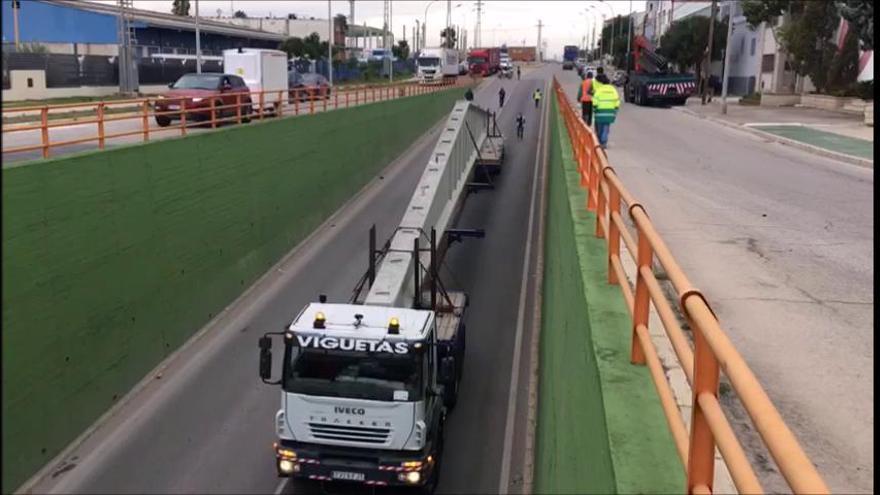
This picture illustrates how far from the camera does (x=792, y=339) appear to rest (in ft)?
26.0

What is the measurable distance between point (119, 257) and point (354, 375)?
24.4ft

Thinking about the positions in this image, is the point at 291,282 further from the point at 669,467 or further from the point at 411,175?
the point at 669,467

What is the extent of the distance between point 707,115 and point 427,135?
16.9m

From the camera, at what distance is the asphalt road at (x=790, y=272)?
583 centimetres

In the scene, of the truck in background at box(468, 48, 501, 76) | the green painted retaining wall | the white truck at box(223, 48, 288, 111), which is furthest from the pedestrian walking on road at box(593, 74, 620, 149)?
the truck in background at box(468, 48, 501, 76)

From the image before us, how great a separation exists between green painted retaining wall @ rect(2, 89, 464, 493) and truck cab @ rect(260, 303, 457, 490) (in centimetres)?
346

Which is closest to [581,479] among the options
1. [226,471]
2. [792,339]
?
[792,339]

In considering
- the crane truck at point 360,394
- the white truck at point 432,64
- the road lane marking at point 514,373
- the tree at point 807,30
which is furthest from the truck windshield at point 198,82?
the white truck at point 432,64

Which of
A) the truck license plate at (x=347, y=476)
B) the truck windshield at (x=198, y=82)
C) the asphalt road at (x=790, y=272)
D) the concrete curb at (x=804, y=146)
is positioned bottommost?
the truck license plate at (x=347, y=476)

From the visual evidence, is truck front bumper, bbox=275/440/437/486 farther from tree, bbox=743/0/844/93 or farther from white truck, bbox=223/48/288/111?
tree, bbox=743/0/844/93

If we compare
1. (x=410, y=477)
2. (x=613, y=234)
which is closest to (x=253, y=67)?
(x=410, y=477)

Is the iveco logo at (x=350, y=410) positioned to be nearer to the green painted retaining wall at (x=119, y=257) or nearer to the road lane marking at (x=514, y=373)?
the road lane marking at (x=514, y=373)

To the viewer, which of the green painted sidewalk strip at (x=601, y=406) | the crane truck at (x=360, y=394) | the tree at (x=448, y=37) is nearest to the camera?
the green painted sidewalk strip at (x=601, y=406)

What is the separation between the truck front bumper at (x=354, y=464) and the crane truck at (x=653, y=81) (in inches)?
1873
